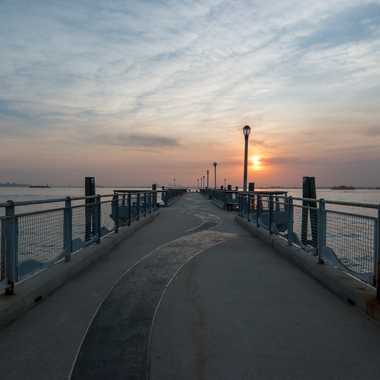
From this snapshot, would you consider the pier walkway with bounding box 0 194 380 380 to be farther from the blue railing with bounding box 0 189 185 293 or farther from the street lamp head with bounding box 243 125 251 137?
the street lamp head with bounding box 243 125 251 137

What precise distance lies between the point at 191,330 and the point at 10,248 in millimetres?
2453

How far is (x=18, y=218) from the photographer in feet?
16.3

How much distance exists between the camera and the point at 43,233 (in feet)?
19.4

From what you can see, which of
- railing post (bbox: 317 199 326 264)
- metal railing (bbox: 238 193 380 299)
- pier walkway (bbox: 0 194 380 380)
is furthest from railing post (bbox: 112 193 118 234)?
railing post (bbox: 317 199 326 264)

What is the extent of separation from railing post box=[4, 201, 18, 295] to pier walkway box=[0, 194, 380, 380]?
497mm

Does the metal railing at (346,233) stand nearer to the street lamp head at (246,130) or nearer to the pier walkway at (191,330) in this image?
the pier walkway at (191,330)

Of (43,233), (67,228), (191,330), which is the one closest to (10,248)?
(43,233)

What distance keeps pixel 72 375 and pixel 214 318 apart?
181 centimetres

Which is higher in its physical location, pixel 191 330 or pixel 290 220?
pixel 290 220

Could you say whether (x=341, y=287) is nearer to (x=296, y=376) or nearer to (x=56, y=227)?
(x=296, y=376)

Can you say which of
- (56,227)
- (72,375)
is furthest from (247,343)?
(56,227)

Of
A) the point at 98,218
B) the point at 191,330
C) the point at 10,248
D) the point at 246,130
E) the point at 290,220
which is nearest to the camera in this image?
the point at 191,330

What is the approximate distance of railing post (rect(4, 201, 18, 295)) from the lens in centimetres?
463

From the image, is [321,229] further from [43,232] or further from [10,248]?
[10,248]
